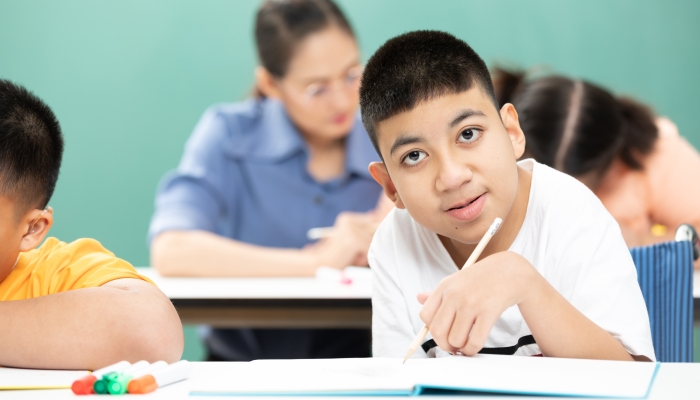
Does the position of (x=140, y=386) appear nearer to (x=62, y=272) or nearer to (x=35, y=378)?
(x=35, y=378)

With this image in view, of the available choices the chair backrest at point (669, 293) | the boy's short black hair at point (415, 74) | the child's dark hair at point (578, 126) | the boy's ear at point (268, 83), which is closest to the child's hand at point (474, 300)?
the boy's short black hair at point (415, 74)

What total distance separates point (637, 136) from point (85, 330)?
160 cm

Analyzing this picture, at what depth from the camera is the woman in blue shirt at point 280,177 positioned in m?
2.14

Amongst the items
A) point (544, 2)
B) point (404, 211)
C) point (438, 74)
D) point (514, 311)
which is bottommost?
point (514, 311)

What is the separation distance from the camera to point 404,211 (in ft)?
3.91

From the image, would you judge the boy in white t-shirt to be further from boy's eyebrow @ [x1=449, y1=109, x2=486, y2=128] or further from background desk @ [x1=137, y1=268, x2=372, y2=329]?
background desk @ [x1=137, y1=268, x2=372, y2=329]

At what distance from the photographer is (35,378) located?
85cm

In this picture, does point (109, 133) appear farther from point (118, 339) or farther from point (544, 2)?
point (118, 339)

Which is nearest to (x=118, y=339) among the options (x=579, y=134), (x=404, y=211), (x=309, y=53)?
(x=404, y=211)

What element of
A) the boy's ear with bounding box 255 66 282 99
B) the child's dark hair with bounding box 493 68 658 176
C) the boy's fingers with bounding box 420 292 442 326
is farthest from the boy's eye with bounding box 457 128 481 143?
the boy's ear with bounding box 255 66 282 99

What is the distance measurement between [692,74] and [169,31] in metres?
2.27

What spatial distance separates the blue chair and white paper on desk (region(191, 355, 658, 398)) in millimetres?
496

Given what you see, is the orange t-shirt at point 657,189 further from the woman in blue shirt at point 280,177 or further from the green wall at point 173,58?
the green wall at point 173,58

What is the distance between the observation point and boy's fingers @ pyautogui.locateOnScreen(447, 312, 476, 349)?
32.7 inches
